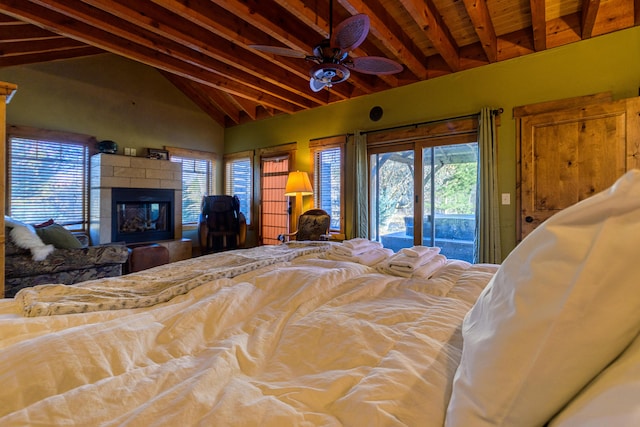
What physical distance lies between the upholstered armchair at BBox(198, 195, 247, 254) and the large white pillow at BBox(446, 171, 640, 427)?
5064 mm

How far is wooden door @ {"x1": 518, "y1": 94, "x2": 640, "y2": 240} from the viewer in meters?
2.70

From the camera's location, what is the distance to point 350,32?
83.3 inches

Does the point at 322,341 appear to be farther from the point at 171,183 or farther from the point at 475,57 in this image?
the point at 171,183

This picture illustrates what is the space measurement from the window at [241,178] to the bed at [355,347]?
4.90 metres

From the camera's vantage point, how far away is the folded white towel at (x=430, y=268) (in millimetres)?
1499

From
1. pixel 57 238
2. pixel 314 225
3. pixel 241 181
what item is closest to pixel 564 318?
pixel 57 238

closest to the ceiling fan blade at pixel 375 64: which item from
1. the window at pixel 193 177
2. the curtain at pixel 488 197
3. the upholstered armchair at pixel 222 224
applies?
the curtain at pixel 488 197

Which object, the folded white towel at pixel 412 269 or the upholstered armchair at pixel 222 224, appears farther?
the upholstered armchair at pixel 222 224

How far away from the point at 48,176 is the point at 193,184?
2.20m

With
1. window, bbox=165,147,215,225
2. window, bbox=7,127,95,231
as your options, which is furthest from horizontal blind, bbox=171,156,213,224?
window, bbox=7,127,95,231

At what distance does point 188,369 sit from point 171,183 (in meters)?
5.30

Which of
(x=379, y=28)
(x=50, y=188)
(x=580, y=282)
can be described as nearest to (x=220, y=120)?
(x=50, y=188)

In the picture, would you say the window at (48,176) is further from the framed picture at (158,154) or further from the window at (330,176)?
the window at (330,176)

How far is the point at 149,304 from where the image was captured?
3.70 feet
